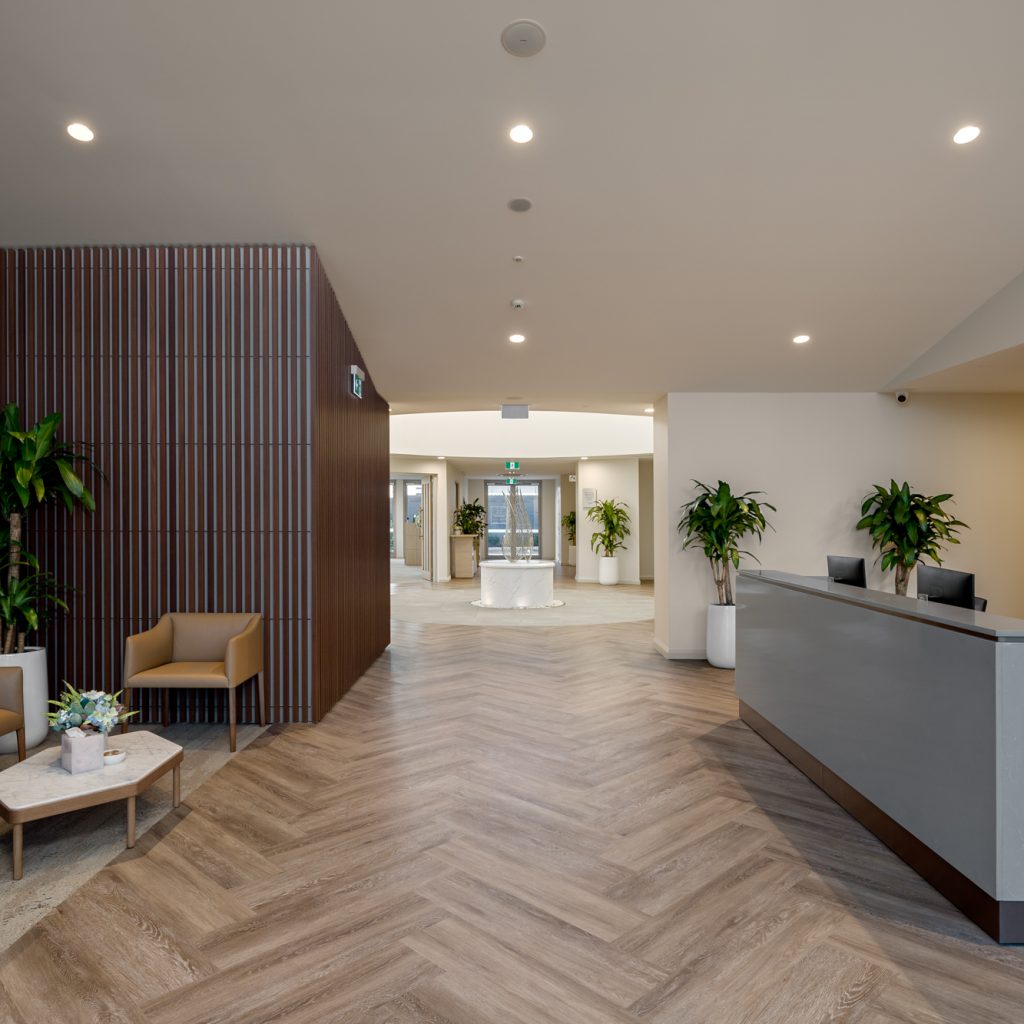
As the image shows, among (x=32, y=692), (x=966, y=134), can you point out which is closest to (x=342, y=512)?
(x=32, y=692)

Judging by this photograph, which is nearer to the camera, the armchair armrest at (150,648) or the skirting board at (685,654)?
the armchair armrest at (150,648)

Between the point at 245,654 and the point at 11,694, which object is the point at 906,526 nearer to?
the point at 245,654

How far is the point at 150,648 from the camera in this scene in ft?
14.6

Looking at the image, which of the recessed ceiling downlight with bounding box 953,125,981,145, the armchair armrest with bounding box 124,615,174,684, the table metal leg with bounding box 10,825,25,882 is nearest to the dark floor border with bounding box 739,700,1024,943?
the recessed ceiling downlight with bounding box 953,125,981,145

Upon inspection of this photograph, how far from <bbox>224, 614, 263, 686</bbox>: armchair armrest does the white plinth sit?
6.71 metres

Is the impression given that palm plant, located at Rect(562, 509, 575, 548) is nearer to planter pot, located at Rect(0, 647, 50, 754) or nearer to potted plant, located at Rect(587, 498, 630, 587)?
potted plant, located at Rect(587, 498, 630, 587)

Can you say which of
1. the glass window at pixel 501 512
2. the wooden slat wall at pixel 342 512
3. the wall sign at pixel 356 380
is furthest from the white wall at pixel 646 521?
the wall sign at pixel 356 380

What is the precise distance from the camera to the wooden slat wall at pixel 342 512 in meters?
5.01

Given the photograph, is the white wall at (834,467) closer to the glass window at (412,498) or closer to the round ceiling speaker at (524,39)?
the round ceiling speaker at (524,39)

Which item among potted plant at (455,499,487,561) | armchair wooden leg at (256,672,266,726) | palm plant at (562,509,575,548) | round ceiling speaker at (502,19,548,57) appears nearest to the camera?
round ceiling speaker at (502,19,548,57)

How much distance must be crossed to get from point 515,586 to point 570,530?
21.8 ft

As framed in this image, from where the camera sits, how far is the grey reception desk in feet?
7.61

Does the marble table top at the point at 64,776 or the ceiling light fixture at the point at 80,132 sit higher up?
the ceiling light fixture at the point at 80,132

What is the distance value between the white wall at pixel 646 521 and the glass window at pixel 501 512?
5605mm
